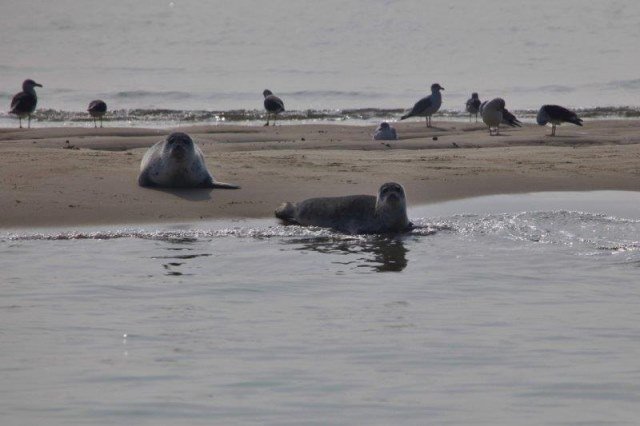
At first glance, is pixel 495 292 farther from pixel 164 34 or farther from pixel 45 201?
pixel 164 34

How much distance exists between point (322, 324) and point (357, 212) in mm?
3491

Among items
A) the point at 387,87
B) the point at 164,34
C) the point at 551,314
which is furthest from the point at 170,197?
the point at 164,34

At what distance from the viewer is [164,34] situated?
51.4 m

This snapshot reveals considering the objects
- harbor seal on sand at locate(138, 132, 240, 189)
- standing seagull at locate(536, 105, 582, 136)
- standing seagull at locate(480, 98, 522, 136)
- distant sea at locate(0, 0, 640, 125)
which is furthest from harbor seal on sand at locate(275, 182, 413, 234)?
distant sea at locate(0, 0, 640, 125)

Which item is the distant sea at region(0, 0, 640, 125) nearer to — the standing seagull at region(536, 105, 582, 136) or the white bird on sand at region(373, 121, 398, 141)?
the standing seagull at region(536, 105, 582, 136)

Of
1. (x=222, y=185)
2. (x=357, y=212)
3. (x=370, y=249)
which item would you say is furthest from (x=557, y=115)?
(x=370, y=249)

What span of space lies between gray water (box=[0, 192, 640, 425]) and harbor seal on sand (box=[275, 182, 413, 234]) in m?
0.20

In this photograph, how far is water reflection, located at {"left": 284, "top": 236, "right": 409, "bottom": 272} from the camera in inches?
331

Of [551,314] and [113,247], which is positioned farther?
[113,247]

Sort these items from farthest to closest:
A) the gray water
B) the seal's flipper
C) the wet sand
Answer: the seal's flipper → the wet sand → the gray water

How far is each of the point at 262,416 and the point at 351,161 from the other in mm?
8884

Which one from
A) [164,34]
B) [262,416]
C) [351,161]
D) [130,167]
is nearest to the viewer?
[262,416]

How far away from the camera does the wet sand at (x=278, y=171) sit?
34.6 ft

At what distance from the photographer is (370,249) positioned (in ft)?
29.8
